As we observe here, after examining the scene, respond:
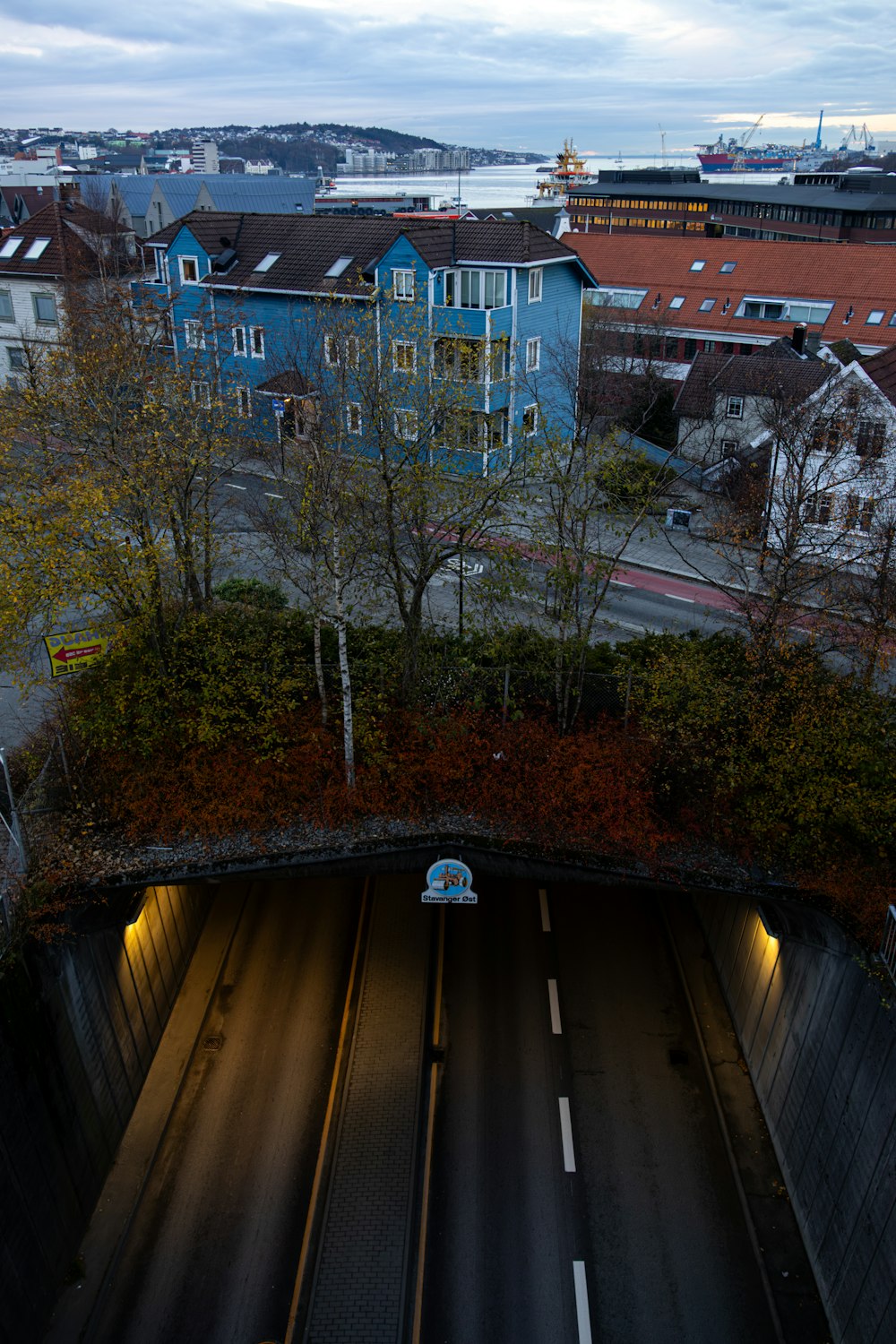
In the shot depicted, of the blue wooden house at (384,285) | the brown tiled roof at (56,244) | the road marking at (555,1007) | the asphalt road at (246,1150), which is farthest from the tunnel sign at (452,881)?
the brown tiled roof at (56,244)

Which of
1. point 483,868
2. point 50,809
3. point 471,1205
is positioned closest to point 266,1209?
point 471,1205

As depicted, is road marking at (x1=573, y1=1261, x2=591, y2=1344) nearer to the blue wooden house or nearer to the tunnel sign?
the tunnel sign

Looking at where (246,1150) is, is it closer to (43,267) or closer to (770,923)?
(770,923)

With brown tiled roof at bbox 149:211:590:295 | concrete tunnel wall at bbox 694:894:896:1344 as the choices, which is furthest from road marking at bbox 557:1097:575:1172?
brown tiled roof at bbox 149:211:590:295

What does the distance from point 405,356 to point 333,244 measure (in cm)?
2648

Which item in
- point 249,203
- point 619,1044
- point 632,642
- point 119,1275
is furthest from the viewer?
point 249,203

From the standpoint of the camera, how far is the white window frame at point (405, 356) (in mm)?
19078

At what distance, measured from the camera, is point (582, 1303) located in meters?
15.5

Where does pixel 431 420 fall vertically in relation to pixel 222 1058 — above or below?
above

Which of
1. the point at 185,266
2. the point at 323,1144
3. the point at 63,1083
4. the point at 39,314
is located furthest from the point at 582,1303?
the point at 39,314

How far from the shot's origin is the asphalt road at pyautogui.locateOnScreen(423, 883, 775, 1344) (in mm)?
15414

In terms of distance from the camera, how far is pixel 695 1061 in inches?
787

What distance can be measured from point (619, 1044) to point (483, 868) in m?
4.97

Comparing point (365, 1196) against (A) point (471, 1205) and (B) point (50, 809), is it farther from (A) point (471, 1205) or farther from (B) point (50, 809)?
(B) point (50, 809)
